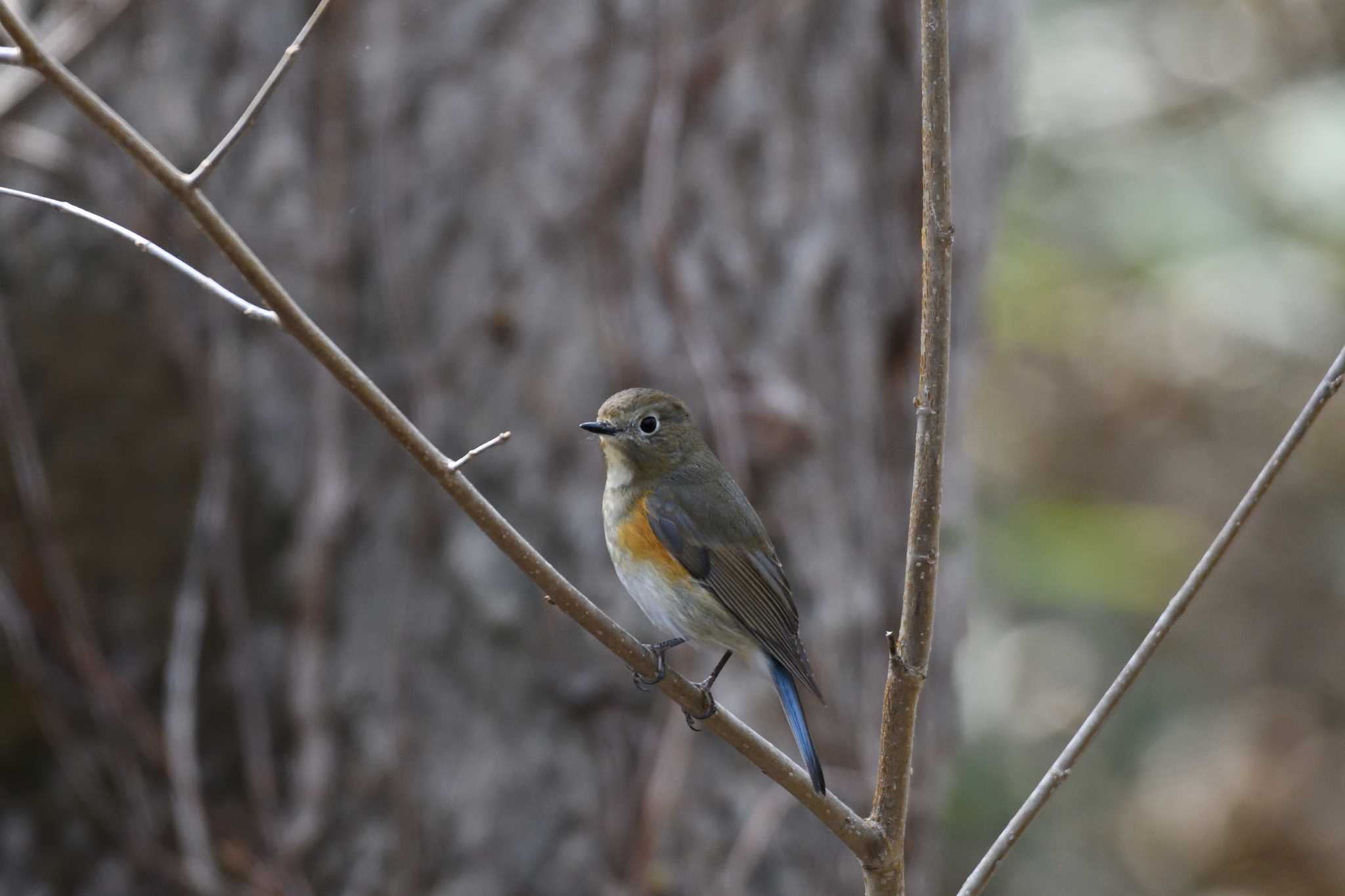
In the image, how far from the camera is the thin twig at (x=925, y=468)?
1.61m

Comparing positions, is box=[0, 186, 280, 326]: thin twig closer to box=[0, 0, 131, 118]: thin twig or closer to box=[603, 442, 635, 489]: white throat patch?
box=[603, 442, 635, 489]: white throat patch

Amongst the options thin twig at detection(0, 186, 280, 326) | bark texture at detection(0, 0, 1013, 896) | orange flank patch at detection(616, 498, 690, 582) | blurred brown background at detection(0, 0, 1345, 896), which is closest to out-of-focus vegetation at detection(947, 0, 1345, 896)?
blurred brown background at detection(0, 0, 1345, 896)

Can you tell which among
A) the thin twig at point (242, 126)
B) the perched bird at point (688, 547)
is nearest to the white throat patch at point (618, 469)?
the perched bird at point (688, 547)

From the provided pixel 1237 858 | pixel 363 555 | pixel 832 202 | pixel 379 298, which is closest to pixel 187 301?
pixel 379 298

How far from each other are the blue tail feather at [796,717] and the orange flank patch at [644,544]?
10.0 inches

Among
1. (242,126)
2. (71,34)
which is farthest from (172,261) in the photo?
(71,34)

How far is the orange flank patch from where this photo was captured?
2645 millimetres

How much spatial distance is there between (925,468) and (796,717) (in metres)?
0.90

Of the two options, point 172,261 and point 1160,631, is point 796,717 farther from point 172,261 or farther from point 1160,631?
point 172,261

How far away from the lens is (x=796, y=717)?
2439 mm

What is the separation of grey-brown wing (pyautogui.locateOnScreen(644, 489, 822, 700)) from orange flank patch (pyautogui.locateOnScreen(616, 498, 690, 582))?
0.01 metres

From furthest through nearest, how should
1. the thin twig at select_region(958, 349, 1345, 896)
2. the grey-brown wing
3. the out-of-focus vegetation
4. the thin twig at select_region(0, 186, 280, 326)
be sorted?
the out-of-focus vegetation → the grey-brown wing → the thin twig at select_region(958, 349, 1345, 896) → the thin twig at select_region(0, 186, 280, 326)

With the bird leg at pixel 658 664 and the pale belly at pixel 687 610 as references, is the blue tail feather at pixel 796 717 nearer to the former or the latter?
the pale belly at pixel 687 610

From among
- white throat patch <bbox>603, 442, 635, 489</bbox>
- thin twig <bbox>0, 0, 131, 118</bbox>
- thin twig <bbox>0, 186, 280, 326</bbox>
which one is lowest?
white throat patch <bbox>603, 442, 635, 489</bbox>
